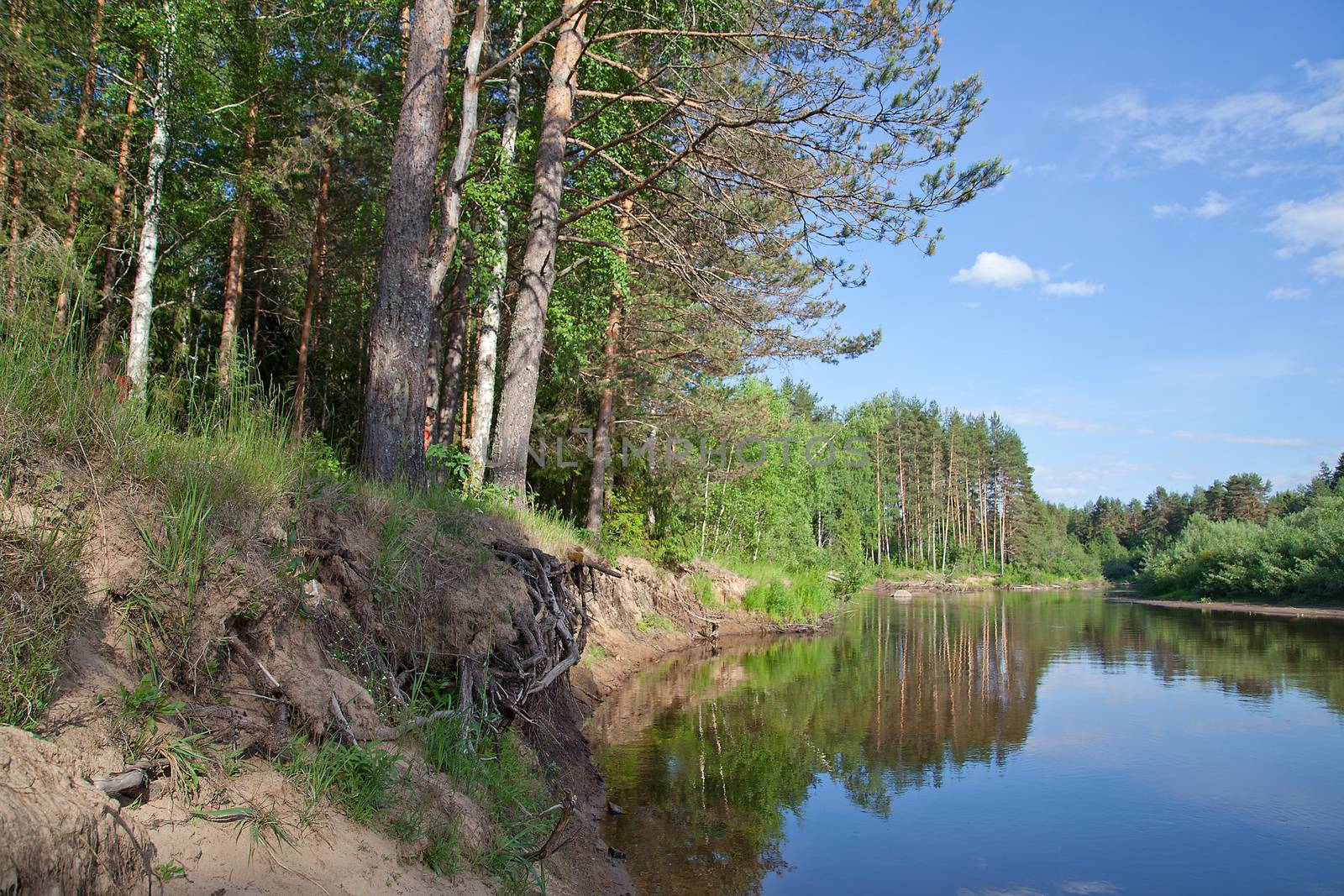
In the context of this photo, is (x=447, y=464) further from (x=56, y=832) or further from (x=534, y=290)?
(x=56, y=832)

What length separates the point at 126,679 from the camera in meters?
2.83

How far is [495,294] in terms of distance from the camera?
13.3 m

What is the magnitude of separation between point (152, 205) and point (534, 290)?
8.57m

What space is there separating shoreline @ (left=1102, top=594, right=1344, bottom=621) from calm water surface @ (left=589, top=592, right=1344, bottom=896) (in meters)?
18.3

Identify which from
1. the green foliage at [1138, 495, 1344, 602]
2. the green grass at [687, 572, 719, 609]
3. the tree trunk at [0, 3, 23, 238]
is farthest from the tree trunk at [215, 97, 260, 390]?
the green foliage at [1138, 495, 1344, 602]

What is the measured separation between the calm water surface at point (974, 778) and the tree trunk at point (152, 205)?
412 inches

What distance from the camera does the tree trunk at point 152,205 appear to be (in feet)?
44.0

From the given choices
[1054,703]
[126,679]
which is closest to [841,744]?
[1054,703]

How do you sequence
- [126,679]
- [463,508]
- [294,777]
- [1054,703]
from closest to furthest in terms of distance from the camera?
[126,679]
[294,777]
[463,508]
[1054,703]

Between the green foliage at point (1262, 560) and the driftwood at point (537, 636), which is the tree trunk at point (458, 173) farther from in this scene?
the green foliage at point (1262, 560)

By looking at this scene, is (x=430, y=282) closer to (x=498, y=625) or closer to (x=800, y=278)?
(x=498, y=625)

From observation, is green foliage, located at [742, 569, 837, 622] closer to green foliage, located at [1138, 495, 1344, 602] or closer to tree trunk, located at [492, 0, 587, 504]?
tree trunk, located at [492, 0, 587, 504]

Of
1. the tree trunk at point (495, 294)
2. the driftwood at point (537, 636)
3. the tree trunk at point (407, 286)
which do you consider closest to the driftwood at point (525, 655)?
the driftwood at point (537, 636)

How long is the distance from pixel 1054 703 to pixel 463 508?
1112 centimetres
